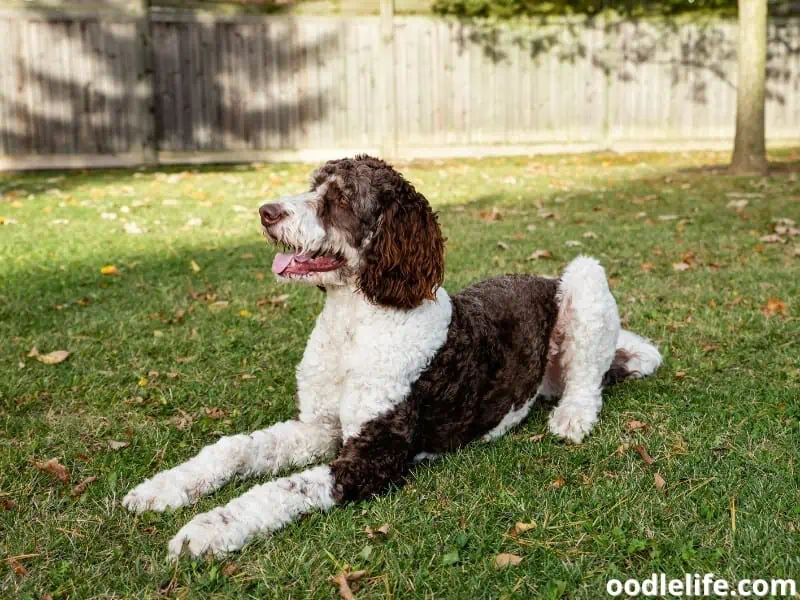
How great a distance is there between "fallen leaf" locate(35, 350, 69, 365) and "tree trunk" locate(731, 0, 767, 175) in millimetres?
9872

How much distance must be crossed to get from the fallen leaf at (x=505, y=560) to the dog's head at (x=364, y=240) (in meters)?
1.04

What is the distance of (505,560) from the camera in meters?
2.84

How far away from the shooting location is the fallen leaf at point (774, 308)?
563cm

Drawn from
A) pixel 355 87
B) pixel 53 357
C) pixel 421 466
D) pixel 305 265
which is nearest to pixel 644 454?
pixel 421 466

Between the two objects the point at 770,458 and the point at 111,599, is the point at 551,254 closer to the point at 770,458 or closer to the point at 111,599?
the point at 770,458

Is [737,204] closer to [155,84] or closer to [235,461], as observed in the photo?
[235,461]

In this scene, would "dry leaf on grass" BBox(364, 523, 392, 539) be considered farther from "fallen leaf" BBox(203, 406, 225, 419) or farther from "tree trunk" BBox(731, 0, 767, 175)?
"tree trunk" BBox(731, 0, 767, 175)

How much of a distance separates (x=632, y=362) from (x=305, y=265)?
2.16 metres

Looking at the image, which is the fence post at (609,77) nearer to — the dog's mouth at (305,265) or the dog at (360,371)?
the dog at (360,371)

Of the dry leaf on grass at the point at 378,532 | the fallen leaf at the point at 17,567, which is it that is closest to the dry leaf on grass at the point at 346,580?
the dry leaf on grass at the point at 378,532

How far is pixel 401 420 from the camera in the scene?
131 inches

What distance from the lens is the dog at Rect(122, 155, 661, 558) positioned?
126 inches

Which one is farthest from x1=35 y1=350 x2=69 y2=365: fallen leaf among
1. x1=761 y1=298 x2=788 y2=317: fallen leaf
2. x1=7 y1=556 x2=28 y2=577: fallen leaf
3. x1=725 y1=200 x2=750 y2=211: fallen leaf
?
x1=725 y1=200 x2=750 y2=211: fallen leaf

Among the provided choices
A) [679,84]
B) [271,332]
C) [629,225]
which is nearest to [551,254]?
[629,225]
